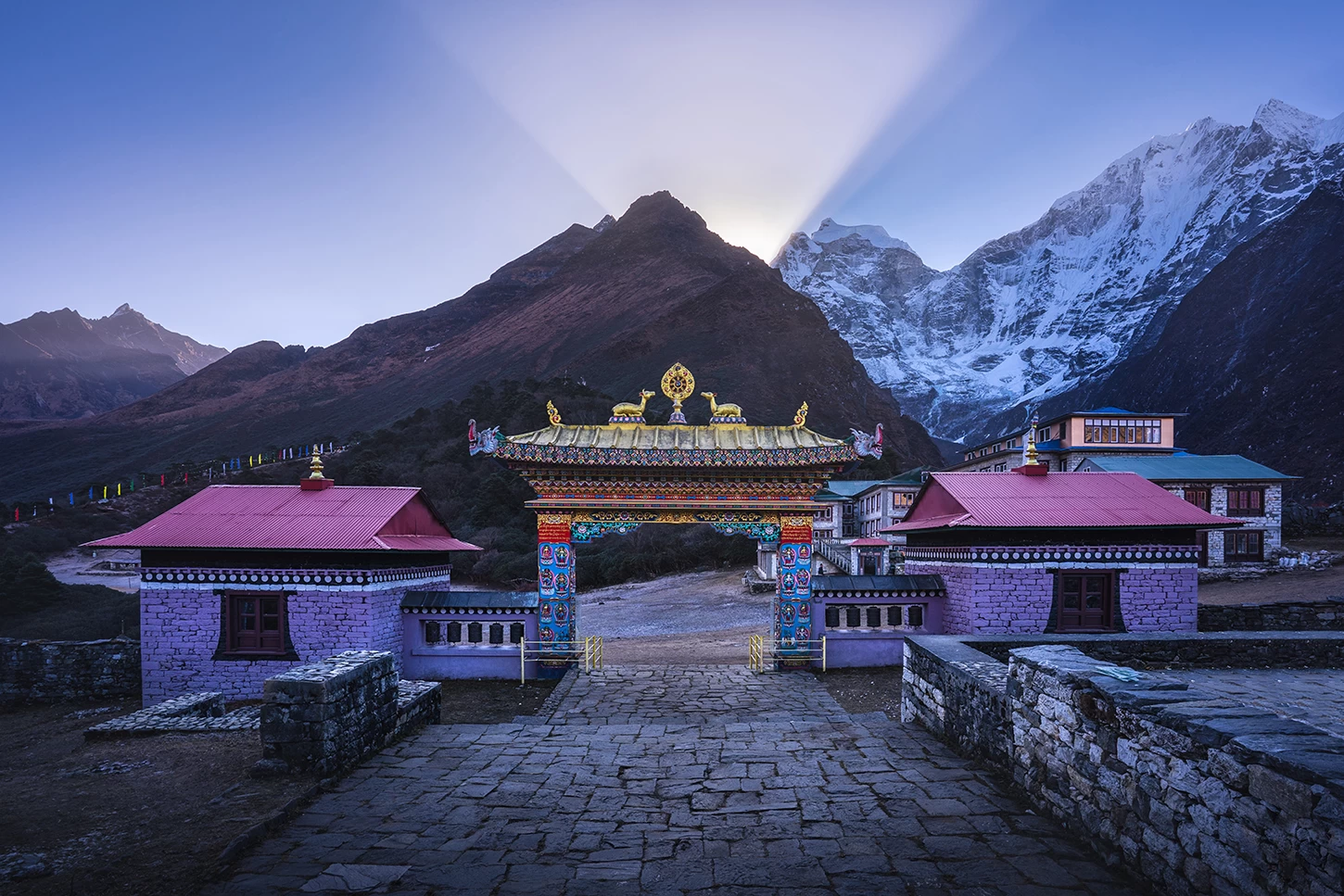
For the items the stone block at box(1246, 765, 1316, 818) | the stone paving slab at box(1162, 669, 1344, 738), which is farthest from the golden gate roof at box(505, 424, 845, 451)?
the stone block at box(1246, 765, 1316, 818)

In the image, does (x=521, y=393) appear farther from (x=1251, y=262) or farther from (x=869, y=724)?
(x=1251, y=262)

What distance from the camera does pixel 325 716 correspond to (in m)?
6.19

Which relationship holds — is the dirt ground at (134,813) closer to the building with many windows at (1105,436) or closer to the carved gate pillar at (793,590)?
the carved gate pillar at (793,590)

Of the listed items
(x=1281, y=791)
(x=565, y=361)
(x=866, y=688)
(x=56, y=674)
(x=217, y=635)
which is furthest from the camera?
(x=565, y=361)

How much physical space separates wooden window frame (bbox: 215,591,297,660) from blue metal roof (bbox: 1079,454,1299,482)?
30814mm

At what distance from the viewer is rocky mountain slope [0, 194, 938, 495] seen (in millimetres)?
85125

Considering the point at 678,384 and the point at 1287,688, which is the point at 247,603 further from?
the point at 1287,688

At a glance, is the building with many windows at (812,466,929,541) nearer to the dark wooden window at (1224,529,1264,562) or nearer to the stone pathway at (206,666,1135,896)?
the dark wooden window at (1224,529,1264,562)

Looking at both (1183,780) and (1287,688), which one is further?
(1287,688)

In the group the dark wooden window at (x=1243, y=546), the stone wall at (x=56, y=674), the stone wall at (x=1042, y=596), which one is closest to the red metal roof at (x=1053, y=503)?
the stone wall at (x=1042, y=596)

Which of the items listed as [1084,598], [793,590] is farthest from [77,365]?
[1084,598]

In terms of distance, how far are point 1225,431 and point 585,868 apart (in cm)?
8458

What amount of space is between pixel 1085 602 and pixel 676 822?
474 inches

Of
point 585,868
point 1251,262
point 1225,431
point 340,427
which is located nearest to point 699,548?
point 585,868
